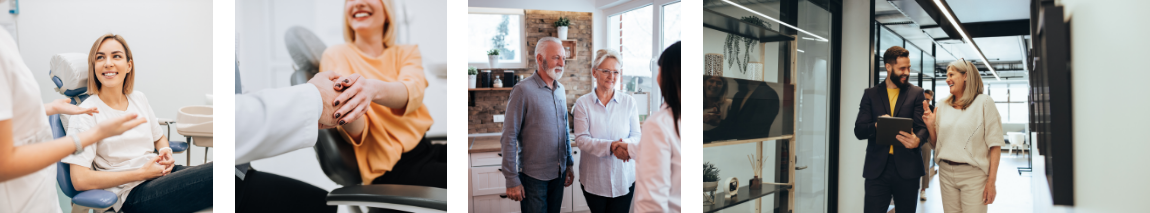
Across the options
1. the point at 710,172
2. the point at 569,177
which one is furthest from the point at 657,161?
the point at 569,177

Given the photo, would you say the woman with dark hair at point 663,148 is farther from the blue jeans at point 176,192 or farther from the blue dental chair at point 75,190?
the blue dental chair at point 75,190

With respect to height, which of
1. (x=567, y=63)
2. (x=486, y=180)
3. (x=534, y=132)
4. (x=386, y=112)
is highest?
(x=567, y=63)

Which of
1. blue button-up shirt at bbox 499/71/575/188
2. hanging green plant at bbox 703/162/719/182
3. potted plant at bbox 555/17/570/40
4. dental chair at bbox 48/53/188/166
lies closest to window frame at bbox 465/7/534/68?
potted plant at bbox 555/17/570/40

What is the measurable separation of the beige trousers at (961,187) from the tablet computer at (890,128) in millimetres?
196

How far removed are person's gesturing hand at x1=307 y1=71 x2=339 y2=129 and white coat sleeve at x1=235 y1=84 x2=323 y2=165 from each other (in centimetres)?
2

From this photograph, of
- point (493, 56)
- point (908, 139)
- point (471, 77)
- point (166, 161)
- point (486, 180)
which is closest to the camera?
point (166, 161)

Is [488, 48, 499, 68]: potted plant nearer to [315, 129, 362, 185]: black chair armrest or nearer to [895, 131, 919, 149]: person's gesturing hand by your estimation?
[315, 129, 362, 185]: black chair armrest

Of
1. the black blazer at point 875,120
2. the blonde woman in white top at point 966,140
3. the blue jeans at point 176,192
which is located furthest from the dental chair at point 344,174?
the blonde woman in white top at point 966,140

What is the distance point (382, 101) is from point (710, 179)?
1645mm

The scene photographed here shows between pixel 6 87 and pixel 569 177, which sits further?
pixel 569 177

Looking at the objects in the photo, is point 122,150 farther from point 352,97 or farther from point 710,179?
point 710,179

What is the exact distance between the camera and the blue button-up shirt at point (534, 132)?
7.66ft

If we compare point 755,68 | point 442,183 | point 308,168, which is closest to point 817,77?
point 755,68

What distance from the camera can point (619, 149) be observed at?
240 centimetres
